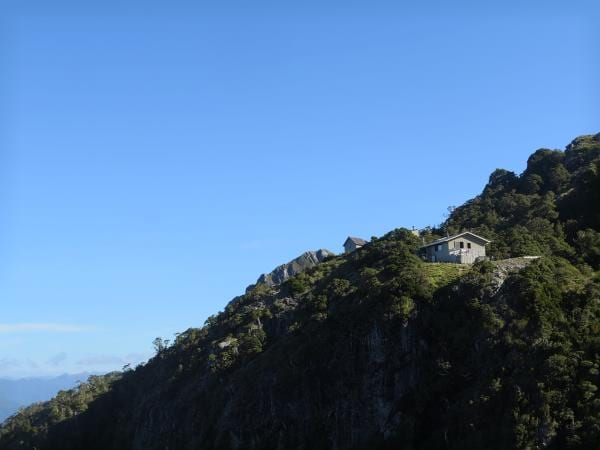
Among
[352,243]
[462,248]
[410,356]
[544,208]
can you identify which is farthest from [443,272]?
[352,243]

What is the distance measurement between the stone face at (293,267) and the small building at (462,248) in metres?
44.3

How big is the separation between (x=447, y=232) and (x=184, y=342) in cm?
3544

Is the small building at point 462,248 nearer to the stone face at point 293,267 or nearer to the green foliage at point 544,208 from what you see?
the green foliage at point 544,208

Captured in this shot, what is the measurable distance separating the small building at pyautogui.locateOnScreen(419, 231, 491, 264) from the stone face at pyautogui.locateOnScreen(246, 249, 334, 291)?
44326 millimetres

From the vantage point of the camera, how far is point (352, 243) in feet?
298

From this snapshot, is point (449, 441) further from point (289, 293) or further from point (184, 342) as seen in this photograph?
point (184, 342)

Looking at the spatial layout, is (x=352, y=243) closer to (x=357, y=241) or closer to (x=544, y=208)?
(x=357, y=241)

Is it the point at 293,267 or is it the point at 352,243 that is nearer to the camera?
the point at 352,243

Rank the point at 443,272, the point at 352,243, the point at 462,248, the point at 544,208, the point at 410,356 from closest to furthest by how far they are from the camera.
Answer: the point at 410,356 < the point at 443,272 < the point at 462,248 < the point at 544,208 < the point at 352,243

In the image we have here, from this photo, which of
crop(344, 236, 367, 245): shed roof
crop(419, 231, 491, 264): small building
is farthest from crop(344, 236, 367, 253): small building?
crop(419, 231, 491, 264): small building

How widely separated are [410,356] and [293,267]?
2320 inches

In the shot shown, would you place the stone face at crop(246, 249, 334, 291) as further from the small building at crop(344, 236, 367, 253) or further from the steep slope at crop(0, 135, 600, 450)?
the steep slope at crop(0, 135, 600, 450)

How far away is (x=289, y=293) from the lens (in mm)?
72500

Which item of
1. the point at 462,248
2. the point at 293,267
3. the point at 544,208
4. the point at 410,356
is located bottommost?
the point at 410,356
